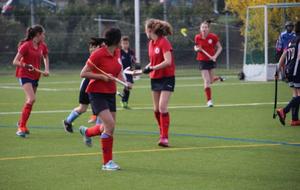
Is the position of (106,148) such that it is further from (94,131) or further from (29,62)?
(29,62)

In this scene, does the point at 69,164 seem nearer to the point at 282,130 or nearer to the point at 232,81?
the point at 282,130

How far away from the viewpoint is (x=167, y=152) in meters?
12.3

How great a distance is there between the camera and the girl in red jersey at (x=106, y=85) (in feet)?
35.3

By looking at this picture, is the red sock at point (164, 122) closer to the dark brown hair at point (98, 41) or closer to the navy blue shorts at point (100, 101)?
the navy blue shorts at point (100, 101)

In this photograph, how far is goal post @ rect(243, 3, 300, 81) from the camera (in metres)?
31.7

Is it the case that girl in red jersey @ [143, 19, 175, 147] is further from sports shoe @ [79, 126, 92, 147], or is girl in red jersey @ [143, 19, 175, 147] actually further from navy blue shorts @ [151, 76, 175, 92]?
sports shoe @ [79, 126, 92, 147]

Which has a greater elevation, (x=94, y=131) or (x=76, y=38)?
(x=94, y=131)

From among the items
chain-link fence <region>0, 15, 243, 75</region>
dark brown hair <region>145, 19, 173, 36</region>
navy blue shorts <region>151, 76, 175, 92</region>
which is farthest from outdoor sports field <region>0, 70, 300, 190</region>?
chain-link fence <region>0, 15, 243, 75</region>

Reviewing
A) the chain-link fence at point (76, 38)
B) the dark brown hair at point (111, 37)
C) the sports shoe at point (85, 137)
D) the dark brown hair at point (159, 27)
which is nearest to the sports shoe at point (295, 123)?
the dark brown hair at point (159, 27)

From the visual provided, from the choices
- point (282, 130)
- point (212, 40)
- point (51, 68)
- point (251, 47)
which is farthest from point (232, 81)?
point (282, 130)

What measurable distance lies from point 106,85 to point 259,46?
2267 cm

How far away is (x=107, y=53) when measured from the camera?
1101cm

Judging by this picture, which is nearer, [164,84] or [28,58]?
[164,84]

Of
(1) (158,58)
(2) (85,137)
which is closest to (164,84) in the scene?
(1) (158,58)
